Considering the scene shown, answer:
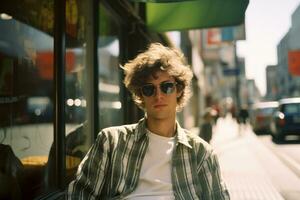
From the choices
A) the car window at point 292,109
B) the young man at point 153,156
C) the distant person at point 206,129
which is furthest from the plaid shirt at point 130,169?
the car window at point 292,109

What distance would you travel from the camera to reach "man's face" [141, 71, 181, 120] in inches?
104

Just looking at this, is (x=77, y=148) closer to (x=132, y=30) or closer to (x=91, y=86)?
(x=91, y=86)

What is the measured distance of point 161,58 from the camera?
8.74 feet

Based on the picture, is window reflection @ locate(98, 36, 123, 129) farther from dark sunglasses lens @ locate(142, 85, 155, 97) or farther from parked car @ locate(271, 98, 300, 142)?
parked car @ locate(271, 98, 300, 142)

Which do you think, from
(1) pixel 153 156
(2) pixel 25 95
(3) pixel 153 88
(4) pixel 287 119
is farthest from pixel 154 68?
(4) pixel 287 119

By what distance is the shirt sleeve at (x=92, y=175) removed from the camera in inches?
95.6

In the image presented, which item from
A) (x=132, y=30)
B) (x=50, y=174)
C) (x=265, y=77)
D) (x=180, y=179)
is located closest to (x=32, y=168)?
(x=50, y=174)

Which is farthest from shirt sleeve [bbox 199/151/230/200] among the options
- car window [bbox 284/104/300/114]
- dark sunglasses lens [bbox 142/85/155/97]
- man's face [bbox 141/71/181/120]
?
car window [bbox 284/104/300/114]

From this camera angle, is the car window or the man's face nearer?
the man's face

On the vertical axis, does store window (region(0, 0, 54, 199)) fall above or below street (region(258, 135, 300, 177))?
above

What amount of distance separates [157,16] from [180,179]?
612 cm

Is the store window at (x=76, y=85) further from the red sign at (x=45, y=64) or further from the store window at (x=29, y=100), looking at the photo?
the red sign at (x=45, y=64)

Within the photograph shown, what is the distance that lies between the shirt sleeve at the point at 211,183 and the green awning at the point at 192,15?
448cm

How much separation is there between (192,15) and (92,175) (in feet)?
19.5
